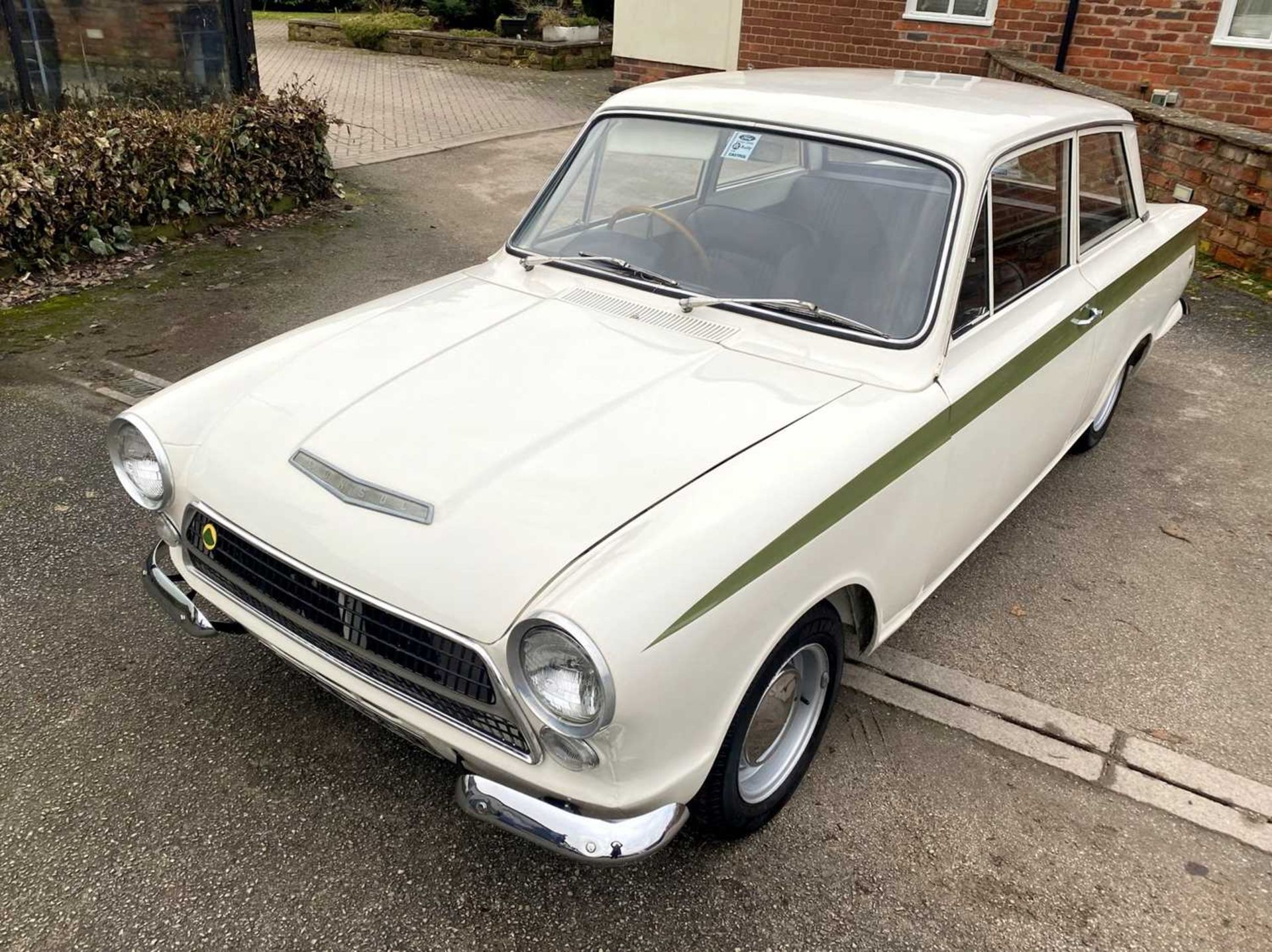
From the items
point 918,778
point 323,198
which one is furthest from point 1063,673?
point 323,198

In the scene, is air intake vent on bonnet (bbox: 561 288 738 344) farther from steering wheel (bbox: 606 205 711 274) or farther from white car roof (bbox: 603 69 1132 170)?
white car roof (bbox: 603 69 1132 170)

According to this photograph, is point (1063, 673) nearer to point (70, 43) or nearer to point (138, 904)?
point (138, 904)

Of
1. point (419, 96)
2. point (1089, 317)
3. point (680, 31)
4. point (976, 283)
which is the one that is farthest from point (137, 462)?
point (419, 96)

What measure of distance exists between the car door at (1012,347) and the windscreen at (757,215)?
216mm

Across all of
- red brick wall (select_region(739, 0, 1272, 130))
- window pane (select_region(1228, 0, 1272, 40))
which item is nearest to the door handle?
red brick wall (select_region(739, 0, 1272, 130))

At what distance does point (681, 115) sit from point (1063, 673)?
7.56ft

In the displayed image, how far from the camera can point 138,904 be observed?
2.31m

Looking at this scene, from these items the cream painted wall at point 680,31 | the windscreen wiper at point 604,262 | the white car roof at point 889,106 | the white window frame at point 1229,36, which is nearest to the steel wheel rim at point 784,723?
the windscreen wiper at point 604,262

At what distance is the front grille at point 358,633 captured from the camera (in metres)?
2.07

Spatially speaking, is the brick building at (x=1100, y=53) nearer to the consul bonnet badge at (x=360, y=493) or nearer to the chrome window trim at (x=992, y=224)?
the chrome window trim at (x=992, y=224)

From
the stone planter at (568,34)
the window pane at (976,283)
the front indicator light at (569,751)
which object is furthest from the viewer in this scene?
the stone planter at (568,34)

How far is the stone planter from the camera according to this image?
639 inches

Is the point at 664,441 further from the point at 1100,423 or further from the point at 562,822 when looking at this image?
the point at 1100,423

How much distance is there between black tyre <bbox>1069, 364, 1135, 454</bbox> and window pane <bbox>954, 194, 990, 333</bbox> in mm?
1759
